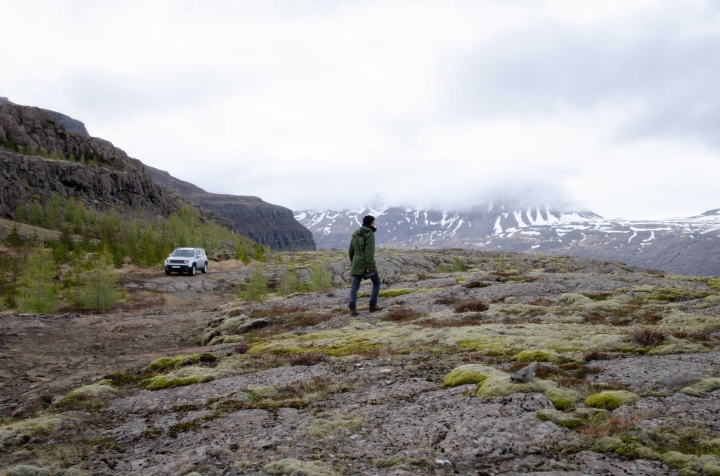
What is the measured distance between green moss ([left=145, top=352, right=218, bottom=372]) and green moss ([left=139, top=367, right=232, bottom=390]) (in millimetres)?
1103

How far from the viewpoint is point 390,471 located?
5.03 m

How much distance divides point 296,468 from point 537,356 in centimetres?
679

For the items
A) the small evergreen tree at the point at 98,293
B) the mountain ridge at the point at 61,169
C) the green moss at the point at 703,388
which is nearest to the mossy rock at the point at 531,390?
the green moss at the point at 703,388

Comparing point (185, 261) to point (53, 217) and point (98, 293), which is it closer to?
point (98, 293)

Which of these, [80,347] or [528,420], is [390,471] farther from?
[80,347]

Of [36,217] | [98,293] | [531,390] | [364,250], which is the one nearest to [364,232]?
[364,250]

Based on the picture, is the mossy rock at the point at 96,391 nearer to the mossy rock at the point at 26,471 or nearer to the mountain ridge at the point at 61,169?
the mossy rock at the point at 26,471

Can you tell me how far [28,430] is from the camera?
6.90 meters

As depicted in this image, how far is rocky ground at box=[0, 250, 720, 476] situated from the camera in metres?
5.36

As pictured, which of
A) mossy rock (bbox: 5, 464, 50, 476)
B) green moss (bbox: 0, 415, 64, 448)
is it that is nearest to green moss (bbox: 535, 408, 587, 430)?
mossy rock (bbox: 5, 464, 50, 476)

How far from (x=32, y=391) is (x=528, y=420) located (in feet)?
37.1

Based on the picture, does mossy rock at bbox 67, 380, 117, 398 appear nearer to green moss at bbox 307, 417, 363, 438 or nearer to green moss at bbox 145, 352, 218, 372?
green moss at bbox 145, 352, 218, 372

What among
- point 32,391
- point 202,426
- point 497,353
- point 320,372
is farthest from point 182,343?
point 497,353

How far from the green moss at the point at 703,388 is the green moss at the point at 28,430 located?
10481mm
